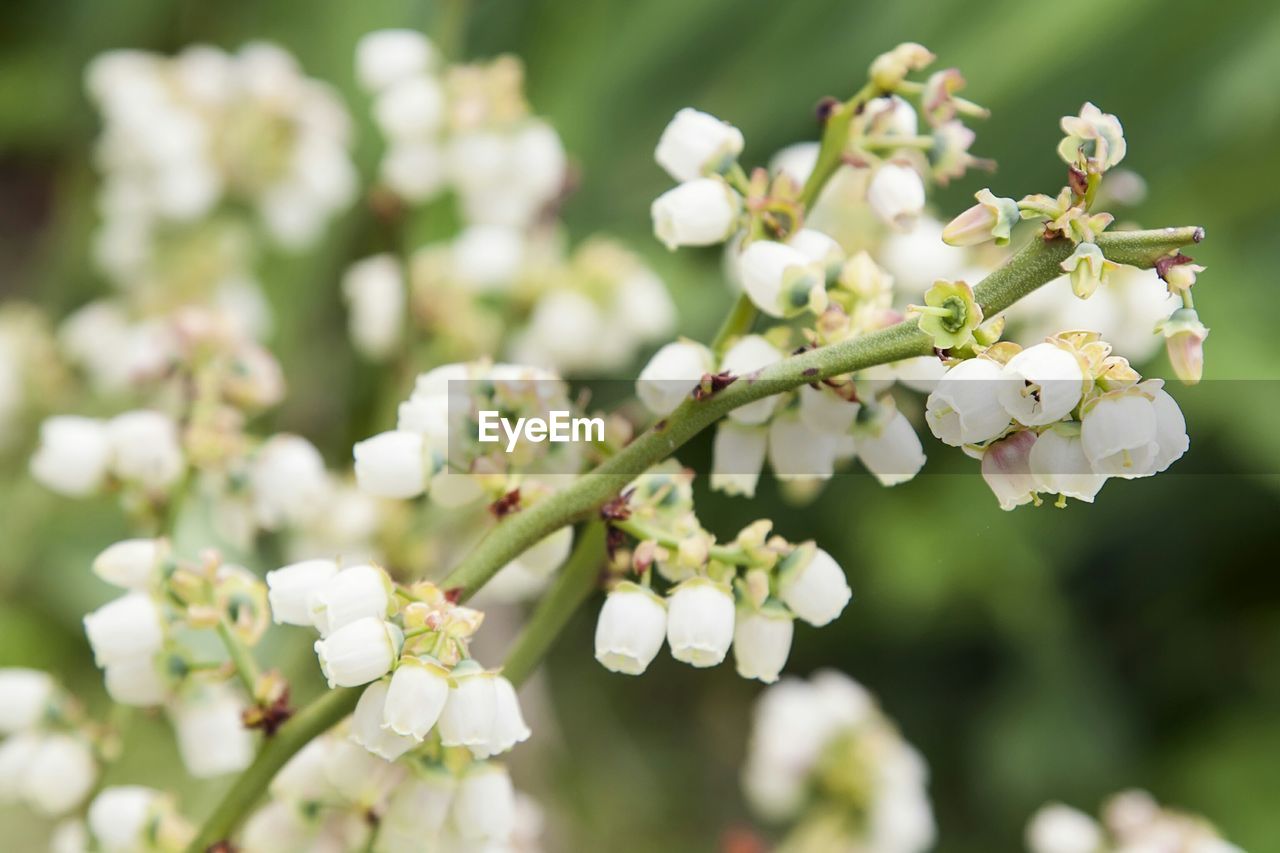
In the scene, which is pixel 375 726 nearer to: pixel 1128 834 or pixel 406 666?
pixel 406 666

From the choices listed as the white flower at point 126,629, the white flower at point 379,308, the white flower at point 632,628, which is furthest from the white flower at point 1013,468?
the white flower at point 379,308

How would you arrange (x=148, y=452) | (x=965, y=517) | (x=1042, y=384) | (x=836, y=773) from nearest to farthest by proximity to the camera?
(x=1042, y=384) → (x=148, y=452) → (x=836, y=773) → (x=965, y=517)

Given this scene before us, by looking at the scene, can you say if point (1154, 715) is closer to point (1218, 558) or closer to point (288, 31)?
point (1218, 558)

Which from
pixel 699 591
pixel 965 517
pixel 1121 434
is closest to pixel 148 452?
pixel 699 591

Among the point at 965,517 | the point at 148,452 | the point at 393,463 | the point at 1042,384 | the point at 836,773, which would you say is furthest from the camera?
the point at 965,517

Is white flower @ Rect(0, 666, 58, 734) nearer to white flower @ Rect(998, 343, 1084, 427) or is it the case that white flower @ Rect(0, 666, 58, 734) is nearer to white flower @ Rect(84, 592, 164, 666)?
white flower @ Rect(84, 592, 164, 666)

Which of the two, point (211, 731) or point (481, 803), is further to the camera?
point (211, 731)
